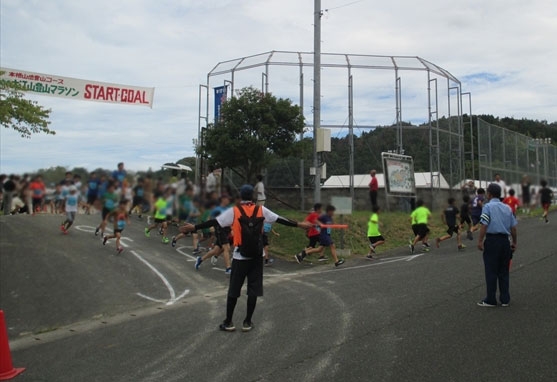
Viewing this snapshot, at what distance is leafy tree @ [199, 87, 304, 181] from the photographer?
5.05 meters

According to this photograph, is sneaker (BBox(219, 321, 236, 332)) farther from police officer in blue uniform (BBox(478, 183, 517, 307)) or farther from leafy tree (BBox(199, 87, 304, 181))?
police officer in blue uniform (BBox(478, 183, 517, 307))

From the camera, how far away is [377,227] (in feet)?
14.4

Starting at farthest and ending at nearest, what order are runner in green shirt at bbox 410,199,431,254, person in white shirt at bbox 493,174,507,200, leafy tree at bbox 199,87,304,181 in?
leafy tree at bbox 199,87,304,181
person in white shirt at bbox 493,174,507,200
runner in green shirt at bbox 410,199,431,254

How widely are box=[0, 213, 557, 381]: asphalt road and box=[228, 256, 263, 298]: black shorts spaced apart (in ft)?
5.00

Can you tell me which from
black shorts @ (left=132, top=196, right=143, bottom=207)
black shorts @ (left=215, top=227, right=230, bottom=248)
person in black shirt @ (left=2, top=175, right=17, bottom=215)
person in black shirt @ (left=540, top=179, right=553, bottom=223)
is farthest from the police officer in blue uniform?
person in black shirt @ (left=2, top=175, right=17, bottom=215)

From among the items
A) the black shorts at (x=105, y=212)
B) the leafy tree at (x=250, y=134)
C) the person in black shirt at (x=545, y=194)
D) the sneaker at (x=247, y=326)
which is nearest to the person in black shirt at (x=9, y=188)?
the black shorts at (x=105, y=212)

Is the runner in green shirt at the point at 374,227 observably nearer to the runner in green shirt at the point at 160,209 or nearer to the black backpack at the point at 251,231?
the runner in green shirt at the point at 160,209

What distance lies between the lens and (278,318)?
1284 cm

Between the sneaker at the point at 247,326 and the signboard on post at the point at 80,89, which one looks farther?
the sneaker at the point at 247,326

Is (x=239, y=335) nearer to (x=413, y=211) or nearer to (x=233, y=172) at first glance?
(x=233, y=172)

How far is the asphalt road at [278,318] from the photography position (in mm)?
8938

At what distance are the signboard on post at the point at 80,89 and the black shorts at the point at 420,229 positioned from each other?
7.92 feet

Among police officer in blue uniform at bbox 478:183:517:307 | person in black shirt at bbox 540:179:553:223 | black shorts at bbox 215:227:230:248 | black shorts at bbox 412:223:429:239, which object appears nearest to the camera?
black shorts at bbox 412:223:429:239

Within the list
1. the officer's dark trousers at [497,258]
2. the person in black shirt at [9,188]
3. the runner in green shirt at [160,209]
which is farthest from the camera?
the officer's dark trousers at [497,258]
